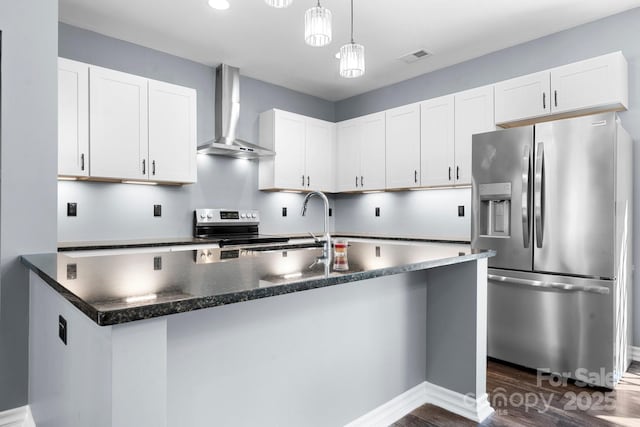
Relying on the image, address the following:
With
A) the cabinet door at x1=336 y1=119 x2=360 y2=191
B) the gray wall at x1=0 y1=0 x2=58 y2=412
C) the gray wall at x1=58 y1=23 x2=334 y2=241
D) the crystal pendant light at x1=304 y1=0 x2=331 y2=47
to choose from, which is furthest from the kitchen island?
the cabinet door at x1=336 y1=119 x2=360 y2=191

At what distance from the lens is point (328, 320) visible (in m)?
1.83

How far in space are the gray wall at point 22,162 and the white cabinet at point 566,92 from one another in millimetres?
3406

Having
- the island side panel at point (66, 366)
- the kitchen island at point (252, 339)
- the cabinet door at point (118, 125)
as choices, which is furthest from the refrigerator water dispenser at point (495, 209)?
the cabinet door at point (118, 125)

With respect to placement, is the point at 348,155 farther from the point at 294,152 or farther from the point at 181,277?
the point at 181,277

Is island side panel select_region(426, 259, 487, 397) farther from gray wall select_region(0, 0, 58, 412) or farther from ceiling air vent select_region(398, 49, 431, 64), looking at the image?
ceiling air vent select_region(398, 49, 431, 64)

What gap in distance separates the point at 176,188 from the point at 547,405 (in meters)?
3.57

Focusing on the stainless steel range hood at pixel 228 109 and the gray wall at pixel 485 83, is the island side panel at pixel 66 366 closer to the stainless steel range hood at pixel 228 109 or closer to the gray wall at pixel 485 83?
the stainless steel range hood at pixel 228 109

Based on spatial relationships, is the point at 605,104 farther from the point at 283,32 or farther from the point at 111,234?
the point at 111,234

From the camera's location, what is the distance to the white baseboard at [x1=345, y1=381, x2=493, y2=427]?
6.66 feet

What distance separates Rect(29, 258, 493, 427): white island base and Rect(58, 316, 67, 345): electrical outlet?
3 centimetres

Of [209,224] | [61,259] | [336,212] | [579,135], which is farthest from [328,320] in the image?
[336,212]

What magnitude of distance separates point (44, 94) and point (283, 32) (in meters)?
2.09

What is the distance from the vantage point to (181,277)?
1259mm

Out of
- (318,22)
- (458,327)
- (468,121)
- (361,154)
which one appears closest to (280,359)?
(458,327)
